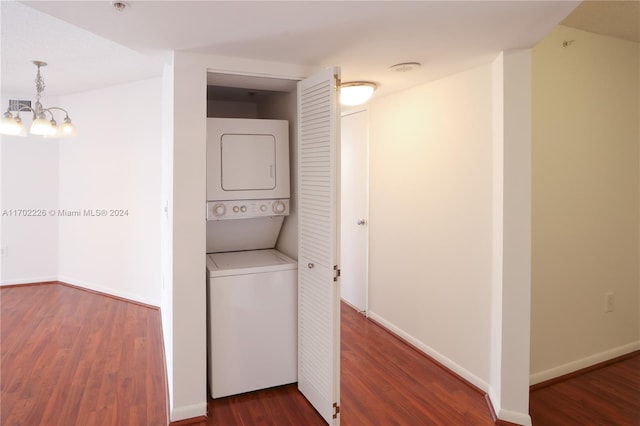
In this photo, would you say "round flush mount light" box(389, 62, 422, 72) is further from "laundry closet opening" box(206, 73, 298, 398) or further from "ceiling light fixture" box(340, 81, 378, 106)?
"laundry closet opening" box(206, 73, 298, 398)

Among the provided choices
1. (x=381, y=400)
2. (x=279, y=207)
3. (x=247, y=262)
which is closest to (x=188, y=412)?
(x=247, y=262)

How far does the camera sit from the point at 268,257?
116 inches

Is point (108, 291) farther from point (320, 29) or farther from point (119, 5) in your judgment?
point (320, 29)

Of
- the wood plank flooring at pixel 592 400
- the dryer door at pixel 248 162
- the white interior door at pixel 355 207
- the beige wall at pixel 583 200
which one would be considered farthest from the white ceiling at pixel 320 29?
the wood plank flooring at pixel 592 400

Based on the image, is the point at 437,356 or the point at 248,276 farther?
the point at 437,356

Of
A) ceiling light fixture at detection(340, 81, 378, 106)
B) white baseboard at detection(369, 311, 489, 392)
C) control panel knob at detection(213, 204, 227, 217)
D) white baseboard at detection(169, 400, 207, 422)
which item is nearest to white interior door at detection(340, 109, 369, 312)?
white baseboard at detection(369, 311, 489, 392)

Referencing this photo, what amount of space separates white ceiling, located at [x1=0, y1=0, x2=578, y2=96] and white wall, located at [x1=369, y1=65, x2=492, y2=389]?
31cm

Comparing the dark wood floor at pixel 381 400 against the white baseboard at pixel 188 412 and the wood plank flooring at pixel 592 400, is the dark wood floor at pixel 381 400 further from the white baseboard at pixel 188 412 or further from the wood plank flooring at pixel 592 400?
the wood plank flooring at pixel 592 400

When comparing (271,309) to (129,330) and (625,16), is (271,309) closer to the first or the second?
(129,330)

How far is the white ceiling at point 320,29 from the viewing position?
1.69 meters

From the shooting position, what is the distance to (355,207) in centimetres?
420

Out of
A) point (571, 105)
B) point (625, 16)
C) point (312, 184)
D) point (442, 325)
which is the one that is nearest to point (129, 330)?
point (312, 184)

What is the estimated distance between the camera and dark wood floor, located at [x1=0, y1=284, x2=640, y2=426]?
2395 mm

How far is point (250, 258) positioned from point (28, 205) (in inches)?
152
